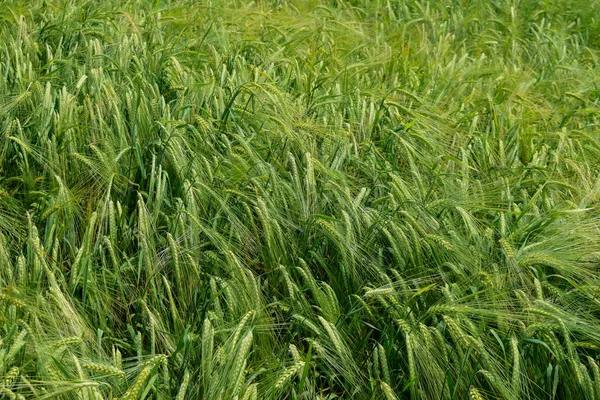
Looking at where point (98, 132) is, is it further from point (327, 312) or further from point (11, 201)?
point (327, 312)

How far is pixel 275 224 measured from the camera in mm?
2490

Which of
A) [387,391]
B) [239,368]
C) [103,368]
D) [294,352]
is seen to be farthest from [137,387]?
[387,391]

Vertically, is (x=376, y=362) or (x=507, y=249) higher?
(x=507, y=249)

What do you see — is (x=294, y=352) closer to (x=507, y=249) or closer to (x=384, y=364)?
(x=384, y=364)

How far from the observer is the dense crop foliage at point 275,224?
6.94 feet

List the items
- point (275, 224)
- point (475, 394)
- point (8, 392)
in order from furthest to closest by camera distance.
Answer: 1. point (275, 224)
2. point (475, 394)
3. point (8, 392)

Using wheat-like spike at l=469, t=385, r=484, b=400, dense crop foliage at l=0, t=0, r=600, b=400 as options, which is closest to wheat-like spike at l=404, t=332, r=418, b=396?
dense crop foliage at l=0, t=0, r=600, b=400

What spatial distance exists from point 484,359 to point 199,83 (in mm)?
1608

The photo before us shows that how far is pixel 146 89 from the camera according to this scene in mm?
3234

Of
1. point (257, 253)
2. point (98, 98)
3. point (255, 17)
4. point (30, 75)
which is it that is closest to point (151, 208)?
point (257, 253)

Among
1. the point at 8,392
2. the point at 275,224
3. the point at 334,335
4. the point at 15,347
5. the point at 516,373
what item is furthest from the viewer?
the point at 275,224

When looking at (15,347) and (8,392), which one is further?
(15,347)

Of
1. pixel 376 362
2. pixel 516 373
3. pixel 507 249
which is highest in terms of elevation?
pixel 507 249

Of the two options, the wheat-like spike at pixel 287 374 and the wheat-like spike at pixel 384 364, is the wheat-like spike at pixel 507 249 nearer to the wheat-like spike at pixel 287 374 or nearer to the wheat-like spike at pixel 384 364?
the wheat-like spike at pixel 384 364
